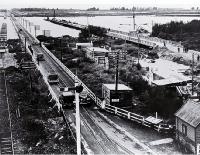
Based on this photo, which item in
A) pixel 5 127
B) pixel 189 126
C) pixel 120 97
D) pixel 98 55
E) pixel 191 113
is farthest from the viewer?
pixel 98 55

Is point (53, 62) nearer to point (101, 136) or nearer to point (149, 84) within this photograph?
point (149, 84)

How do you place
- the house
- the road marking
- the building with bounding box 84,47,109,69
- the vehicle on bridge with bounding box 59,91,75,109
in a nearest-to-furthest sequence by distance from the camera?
the house, the road marking, the vehicle on bridge with bounding box 59,91,75,109, the building with bounding box 84,47,109,69

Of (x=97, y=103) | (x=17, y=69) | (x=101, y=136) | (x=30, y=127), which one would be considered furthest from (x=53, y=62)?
(x=101, y=136)

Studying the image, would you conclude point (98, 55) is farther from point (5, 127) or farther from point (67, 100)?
point (5, 127)

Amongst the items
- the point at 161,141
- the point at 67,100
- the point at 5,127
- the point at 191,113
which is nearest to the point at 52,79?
the point at 67,100

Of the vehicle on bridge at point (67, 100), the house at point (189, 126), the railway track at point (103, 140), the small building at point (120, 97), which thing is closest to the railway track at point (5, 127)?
the vehicle on bridge at point (67, 100)

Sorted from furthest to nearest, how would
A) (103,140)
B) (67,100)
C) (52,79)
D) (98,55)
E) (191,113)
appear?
(98,55) < (52,79) < (67,100) < (103,140) < (191,113)

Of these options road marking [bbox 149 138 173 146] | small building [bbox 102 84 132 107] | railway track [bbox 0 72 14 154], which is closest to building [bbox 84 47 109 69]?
railway track [bbox 0 72 14 154]

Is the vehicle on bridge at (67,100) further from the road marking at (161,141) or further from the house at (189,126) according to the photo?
the house at (189,126)

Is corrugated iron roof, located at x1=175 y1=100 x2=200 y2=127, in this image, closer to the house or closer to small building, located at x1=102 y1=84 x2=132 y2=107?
the house
